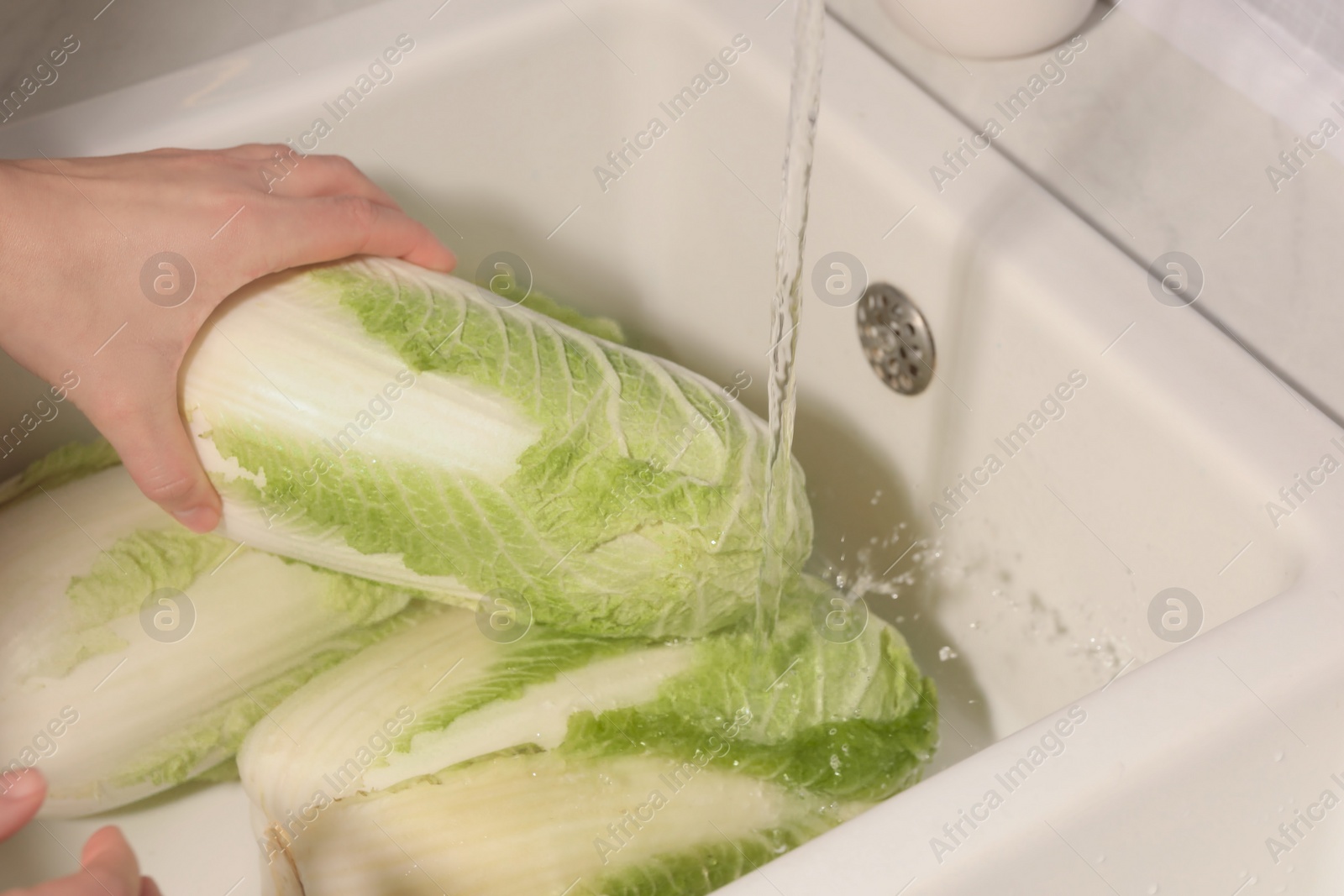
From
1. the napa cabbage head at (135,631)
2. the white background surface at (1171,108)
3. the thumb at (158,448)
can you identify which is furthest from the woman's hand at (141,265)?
the white background surface at (1171,108)

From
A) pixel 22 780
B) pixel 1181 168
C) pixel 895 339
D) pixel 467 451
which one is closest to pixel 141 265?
→ pixel 467 451

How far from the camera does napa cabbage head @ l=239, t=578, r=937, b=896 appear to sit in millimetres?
769

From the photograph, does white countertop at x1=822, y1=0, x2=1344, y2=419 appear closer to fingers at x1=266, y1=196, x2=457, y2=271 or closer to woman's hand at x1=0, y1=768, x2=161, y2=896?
fingers at x1=266, y1=196, x2=457, y2=271

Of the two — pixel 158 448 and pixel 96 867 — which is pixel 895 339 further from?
pixel 96 867

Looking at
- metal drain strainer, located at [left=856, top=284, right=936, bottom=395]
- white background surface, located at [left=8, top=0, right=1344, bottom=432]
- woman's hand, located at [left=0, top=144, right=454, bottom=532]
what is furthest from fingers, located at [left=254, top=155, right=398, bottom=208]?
metal drain strainer, located at [left=856, top=284, right=936, bottom=395]

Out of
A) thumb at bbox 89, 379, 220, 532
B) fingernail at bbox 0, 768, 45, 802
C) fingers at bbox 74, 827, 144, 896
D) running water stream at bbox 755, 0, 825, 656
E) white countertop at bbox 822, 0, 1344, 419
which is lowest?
fingernail at bbox 0, 768, 45, 802

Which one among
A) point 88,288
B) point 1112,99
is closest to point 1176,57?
point 1112,99

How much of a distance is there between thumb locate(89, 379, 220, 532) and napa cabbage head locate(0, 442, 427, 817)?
0.12 m

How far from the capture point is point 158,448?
0.76 m

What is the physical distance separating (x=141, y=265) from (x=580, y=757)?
431 mm

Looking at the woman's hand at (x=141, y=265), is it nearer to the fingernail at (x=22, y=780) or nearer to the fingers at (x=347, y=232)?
the fingers at (x=347, y=232)

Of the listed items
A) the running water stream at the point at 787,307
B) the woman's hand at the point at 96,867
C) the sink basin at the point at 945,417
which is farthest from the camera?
the running water stream at the point at 787,307

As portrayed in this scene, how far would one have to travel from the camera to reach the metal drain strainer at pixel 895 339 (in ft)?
2.97

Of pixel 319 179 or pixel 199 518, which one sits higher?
pixel 319 179
